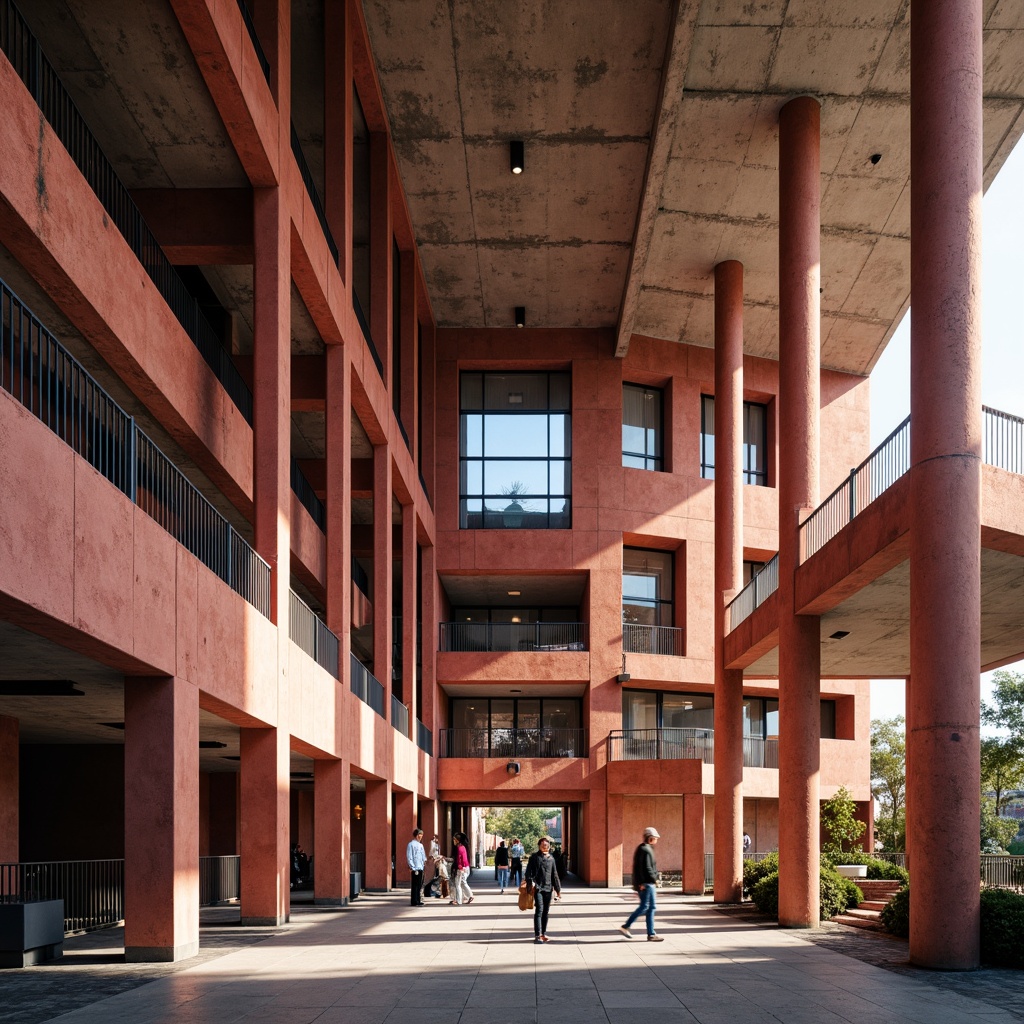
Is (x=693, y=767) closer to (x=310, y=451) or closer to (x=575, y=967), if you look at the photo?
(x=310, y=451)

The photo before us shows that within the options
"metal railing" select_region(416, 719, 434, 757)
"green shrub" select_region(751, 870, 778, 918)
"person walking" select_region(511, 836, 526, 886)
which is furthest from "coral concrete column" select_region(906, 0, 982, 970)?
"metal railing" select_region(416, 719, 434, 757)

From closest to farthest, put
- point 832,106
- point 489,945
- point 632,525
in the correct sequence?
point 489,945
point 832,106
point 632,525

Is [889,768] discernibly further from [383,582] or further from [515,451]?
[383,582]

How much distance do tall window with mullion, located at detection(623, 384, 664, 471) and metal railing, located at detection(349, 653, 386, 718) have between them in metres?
16.0

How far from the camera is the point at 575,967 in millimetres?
15195

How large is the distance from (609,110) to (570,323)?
1410 cm

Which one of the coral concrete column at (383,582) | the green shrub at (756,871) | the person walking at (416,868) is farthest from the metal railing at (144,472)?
the green shrub at (756,871)

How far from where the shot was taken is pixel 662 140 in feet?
90.8

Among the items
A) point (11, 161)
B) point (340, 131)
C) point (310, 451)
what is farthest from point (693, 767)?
point (11, 161)

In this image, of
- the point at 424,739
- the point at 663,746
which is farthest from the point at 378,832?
the point at 663,746

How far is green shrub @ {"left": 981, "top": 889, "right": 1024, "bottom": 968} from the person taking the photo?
596 inches

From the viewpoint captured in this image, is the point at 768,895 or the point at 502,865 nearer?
the point at 768,895

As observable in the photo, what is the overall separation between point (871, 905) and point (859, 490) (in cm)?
1021

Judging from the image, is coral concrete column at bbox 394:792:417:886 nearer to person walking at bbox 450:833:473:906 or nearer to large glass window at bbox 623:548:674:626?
person walking at bbox 450:833:473:906
